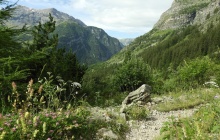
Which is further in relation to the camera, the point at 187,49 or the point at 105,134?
the point at 187,49

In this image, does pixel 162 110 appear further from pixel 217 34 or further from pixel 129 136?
pixel 217 34

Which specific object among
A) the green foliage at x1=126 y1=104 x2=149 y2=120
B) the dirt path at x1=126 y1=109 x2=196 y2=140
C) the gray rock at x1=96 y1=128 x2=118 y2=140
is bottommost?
the dirt path at x1=126 y1=109 x2=196 y2=140

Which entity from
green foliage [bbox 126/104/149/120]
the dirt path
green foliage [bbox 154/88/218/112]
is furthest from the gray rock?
green foliage [bbox 154/88/218/112]

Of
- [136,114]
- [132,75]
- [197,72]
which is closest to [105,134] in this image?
[136,114]

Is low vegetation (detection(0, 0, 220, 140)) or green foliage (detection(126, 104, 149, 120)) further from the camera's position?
green foliage (detection(126, 104, 149, 120))

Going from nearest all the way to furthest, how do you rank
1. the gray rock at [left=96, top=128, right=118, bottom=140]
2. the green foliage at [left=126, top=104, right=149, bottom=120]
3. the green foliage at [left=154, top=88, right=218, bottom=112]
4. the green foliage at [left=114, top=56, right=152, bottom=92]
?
1. the gray rock at [left=96, top=128, right=118, bottom=140]
2. the green foliage at [left=126, top=104, right=149, bottom=120]
3. the green foliage at [left=154, top=88, right=218, bottom=112]
4. the green foliage at [left=114, top=56, right=152, bottom=92]

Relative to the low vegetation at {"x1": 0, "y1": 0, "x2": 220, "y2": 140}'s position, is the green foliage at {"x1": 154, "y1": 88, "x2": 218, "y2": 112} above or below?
below

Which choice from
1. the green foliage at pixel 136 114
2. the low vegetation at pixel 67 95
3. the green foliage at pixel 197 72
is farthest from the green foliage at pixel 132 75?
the green foliage at pixel 136 114

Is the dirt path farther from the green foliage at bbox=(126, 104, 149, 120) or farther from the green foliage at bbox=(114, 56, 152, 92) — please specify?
the green foliage at bbox=(114, 56, 152, 92)

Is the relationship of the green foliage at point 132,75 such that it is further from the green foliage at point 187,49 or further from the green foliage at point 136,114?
the green foliage at point 187,49

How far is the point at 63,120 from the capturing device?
5.84 metres

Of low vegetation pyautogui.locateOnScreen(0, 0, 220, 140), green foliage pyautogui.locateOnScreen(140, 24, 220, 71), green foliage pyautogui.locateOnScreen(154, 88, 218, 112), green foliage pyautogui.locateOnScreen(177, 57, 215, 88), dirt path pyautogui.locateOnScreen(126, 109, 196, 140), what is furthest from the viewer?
green foliage pyautogui.locateOnScreen(140, 24, 220, 71)

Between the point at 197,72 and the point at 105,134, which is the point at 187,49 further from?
the point at 105,134

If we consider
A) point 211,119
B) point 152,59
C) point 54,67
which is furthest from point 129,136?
point 152,59
